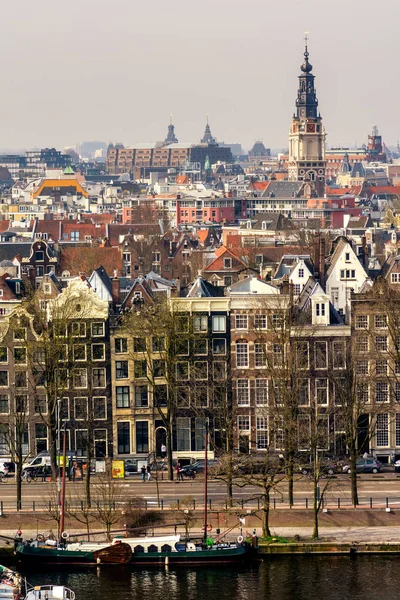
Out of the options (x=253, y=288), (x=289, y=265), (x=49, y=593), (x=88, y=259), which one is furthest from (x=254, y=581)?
(x=88, y=259)

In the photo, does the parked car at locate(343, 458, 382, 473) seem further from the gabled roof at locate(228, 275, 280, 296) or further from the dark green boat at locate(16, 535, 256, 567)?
the dark green boat at locate(16, 535, 256, 567)

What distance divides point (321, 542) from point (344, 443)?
46.1 ft

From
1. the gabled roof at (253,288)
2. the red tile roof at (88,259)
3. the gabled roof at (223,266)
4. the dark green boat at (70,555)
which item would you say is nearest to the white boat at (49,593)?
the dark green boat at (70,555)

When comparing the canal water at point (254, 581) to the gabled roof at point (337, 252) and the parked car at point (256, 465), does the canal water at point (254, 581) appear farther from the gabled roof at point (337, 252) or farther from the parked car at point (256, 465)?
the gabled roof at point (337, 252)

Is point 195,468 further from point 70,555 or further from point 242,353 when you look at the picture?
point 70,555

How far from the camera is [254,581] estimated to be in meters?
71.1

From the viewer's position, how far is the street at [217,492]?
78688 mm

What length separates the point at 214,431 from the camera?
8994cm

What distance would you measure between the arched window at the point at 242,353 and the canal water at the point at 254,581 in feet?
64.4

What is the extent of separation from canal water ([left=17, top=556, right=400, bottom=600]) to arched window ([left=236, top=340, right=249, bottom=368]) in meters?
19.6

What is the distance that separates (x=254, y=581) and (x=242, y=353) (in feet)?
73.5

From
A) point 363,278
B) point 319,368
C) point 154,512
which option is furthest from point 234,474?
point 363,278

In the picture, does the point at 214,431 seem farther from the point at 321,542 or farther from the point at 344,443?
the point at 321,542

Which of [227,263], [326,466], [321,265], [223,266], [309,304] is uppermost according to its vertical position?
[227,263]
